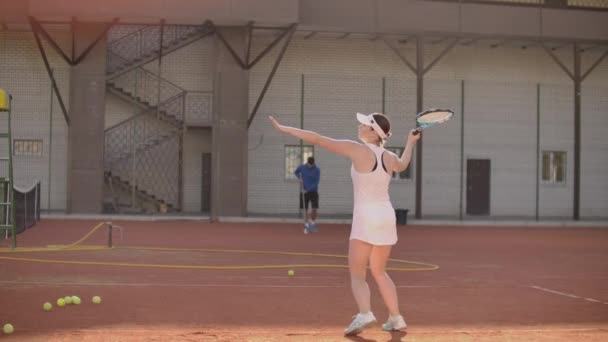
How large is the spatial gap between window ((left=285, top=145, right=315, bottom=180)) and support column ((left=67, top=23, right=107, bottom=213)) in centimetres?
695

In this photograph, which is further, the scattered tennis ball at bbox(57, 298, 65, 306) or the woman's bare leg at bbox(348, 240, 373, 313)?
the scattered tennis ball at bbox(57, 298, 65, 306)

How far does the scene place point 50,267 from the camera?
42.7 ft

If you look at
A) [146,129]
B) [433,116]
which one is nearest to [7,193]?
[433,116]

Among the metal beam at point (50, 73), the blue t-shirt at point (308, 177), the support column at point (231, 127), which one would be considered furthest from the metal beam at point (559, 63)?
the metal beam at point (50, 73)

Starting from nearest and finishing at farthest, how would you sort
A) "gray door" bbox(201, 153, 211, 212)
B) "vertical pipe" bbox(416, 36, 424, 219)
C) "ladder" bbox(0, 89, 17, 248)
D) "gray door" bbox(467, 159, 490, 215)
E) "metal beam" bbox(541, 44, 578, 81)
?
"ladder" bbox(0, 89, 17, 248) < "vertical pipe" bbox(416, 36, 424, 219) < "gray door" bbox(201, 153, 211, 212) < "metal beam" bbox(541, 44, 578, 81) < "gray door" bbox(467, 159, 490, 215)

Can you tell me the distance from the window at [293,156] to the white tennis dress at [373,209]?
80.3 feet

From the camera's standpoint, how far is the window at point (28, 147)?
101 ft

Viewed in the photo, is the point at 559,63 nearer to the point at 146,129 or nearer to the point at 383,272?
the point at 146,129

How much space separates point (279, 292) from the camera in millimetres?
10734

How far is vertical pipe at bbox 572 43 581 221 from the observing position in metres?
33.0

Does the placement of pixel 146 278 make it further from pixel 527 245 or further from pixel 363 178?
pixel 527 245

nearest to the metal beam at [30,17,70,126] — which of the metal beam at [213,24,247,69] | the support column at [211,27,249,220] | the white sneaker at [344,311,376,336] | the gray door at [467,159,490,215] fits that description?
the support column at [211,27,249,220]

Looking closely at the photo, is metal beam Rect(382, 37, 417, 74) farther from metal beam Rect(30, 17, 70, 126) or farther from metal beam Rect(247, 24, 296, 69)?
metal beam Rect(30, 17, 70, 126)

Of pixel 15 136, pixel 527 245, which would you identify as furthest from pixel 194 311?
pixel 15 136
